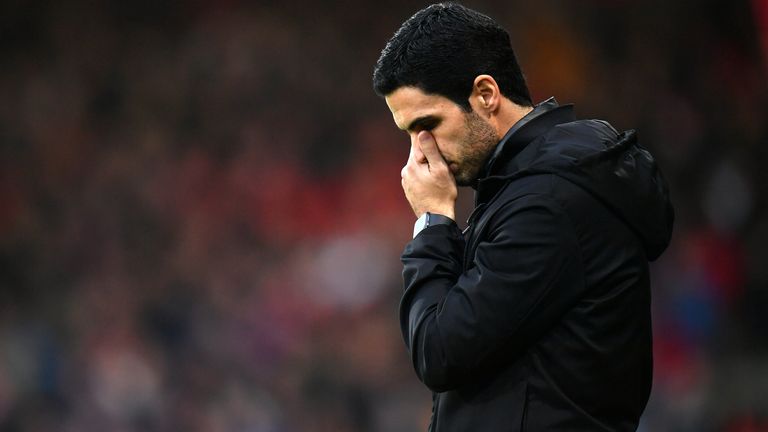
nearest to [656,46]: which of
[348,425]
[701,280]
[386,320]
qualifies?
[701,280]

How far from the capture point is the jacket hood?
1.26 metres

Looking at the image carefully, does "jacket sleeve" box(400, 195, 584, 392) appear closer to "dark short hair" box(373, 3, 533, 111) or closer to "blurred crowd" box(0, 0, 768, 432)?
"dark short hair" box(373, 3, 533, 111)

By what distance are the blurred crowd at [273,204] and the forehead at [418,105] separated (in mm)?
2918

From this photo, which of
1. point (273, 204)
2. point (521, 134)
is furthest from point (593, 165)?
point (273, 204)

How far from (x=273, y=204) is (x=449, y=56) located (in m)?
3.35

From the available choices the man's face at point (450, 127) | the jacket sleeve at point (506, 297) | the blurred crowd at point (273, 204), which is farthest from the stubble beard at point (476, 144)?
the blurred crowd at point (273, 204)

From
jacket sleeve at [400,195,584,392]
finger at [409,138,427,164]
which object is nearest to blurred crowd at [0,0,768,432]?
finger at [409,138,427,164]

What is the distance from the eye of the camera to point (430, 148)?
140 cm

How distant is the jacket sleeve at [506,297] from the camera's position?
1.22 meters

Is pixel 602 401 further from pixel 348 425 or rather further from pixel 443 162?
pixel 348 425

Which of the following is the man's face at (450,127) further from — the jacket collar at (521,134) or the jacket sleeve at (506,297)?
the jacket sleeve at (506,297)

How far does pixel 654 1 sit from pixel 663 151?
705mm

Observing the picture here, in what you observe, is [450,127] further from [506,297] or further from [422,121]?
[506,297]

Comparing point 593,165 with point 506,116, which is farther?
point 506,116
